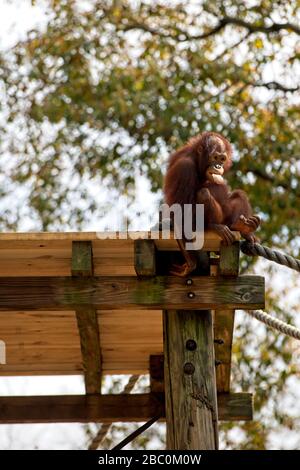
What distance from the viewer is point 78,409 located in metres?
6.47

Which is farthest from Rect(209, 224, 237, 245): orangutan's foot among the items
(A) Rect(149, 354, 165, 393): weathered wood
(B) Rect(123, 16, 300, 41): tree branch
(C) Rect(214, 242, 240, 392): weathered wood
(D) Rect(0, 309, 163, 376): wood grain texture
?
(B) Rect(123, 16, 300, 41): tree branch

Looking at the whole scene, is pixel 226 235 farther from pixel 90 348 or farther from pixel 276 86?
pixel 276 86

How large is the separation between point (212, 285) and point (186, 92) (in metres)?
→ 7.16

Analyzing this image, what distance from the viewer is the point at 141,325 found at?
6223 millimetres

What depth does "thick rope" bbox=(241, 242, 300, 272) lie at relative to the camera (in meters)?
5.35

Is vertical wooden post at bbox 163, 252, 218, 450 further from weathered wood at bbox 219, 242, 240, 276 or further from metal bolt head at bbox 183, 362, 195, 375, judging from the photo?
weathered wood at bbox 219, 242, 240, 276

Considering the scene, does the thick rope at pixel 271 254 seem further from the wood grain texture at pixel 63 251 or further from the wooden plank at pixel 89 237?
the wooden plank at pixel 89 237

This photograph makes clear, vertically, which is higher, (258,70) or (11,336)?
(258,70)

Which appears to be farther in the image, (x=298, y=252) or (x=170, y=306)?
(x=298, y=252)

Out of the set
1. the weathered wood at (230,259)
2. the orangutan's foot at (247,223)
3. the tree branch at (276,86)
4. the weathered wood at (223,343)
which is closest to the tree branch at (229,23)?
the tree branch at (276,86)

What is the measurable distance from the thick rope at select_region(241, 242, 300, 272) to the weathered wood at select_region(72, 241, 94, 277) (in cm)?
98
